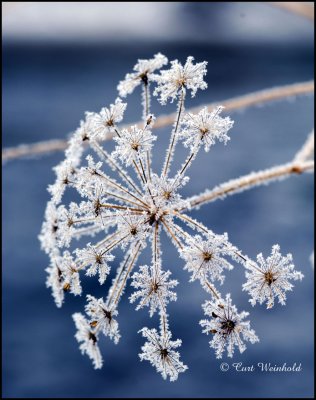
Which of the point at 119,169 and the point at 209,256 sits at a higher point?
the point at 119,169

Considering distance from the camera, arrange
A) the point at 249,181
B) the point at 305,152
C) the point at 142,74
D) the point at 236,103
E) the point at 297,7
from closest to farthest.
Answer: the point at 142,74 → the point at 249,181 → the point at 305,152 → the point at 236,103 → the point at 297,7

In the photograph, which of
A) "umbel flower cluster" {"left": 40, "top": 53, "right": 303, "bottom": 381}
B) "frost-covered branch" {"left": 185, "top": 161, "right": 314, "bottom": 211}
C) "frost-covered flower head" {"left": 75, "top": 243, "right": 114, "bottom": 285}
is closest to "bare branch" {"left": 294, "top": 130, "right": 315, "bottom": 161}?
"frost-covered branch" {"left": 185, "top": 161, "right": 314, "bottom": 211}

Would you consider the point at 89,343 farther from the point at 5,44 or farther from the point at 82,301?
the point at 5,44

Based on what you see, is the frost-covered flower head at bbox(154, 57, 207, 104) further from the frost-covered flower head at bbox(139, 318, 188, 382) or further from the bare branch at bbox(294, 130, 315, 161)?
the bare branch at bbox(294, 130, 315, 161)

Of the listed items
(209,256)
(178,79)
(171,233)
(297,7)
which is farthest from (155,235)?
(297,7)

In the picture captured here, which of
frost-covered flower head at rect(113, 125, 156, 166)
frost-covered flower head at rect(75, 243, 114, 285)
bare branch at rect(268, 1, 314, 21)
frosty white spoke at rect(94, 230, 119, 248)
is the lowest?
frost-covered flower head at rect(75, 243, 114, 285)

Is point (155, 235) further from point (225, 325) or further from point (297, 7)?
point (297, 7)

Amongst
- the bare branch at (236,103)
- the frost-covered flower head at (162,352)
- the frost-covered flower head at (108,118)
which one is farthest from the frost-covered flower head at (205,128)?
the bare branch at (236,103)
